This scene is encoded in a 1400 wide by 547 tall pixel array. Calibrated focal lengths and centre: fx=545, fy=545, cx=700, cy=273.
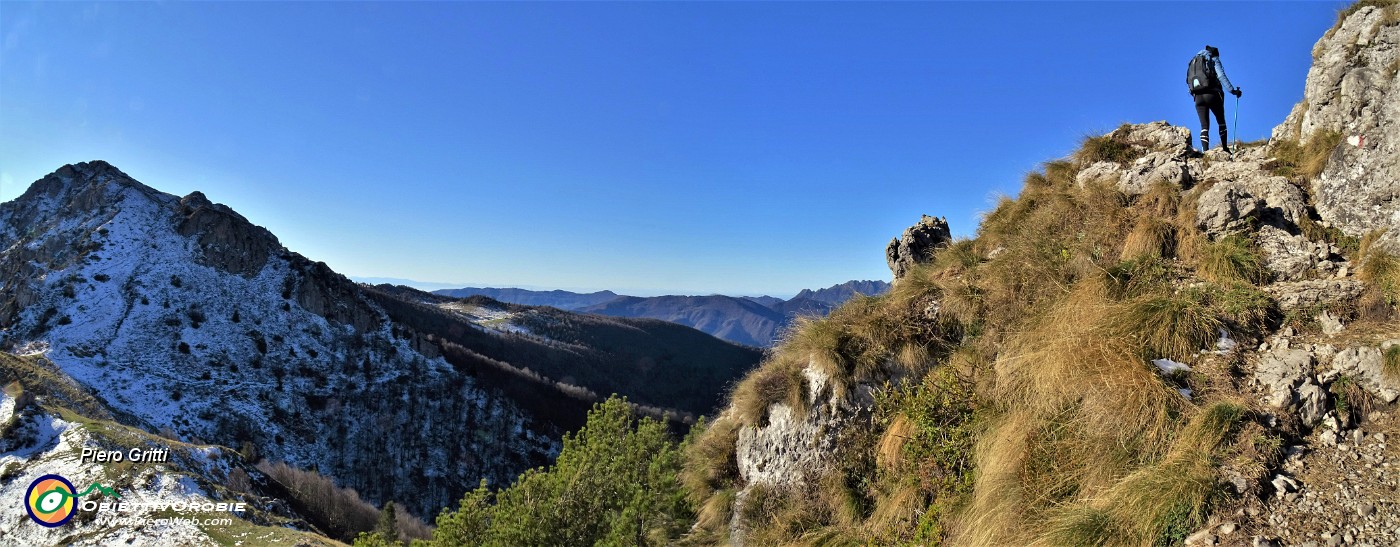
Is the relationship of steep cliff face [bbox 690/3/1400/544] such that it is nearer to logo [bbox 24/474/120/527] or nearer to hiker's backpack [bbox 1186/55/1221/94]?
hiker's backpack [bbox 1186/55/1221/94]

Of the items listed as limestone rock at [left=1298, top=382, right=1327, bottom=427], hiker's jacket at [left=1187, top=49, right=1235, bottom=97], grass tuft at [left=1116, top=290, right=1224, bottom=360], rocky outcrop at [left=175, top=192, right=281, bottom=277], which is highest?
rocky outcrop at [left=175, top=192, right=281, bottom=277]

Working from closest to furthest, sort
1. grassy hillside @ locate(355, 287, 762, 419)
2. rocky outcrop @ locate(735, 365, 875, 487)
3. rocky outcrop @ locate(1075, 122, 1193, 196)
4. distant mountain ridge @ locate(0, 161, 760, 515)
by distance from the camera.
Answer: rocky outcrop @ locate(735, 365, 875, 487), rocky outcrop @ locate(1075, 122, 1193, 196), distant mountain ridge @ locate(0, 161, 760, 515), grassy hillside @ locate(355, 287, 762, 419)

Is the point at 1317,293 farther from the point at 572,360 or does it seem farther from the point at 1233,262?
the point at 572,360

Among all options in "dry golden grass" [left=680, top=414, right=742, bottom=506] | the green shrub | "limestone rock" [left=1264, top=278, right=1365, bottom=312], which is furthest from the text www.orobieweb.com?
"limestone rock" [left=1264, top=278, right=1365, bottom=312]

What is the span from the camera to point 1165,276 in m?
7.01

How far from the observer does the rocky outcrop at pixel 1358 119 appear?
659 centimetres

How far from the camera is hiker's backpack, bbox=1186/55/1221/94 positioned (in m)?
10.2

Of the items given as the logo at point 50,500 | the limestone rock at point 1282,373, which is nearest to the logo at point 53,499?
the logo at point 50,500

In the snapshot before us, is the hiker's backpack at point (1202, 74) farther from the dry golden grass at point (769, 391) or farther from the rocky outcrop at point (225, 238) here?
the rocky outcrop at point (225, 238)

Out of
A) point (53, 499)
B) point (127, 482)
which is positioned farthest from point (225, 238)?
point (127, 482)

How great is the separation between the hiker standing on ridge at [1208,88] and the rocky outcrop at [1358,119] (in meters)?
0.96

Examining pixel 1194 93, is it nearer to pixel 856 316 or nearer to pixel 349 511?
pixel 856 316

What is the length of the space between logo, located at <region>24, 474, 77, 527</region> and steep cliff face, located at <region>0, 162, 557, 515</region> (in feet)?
81.0

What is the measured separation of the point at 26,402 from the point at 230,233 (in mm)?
A: 42725
